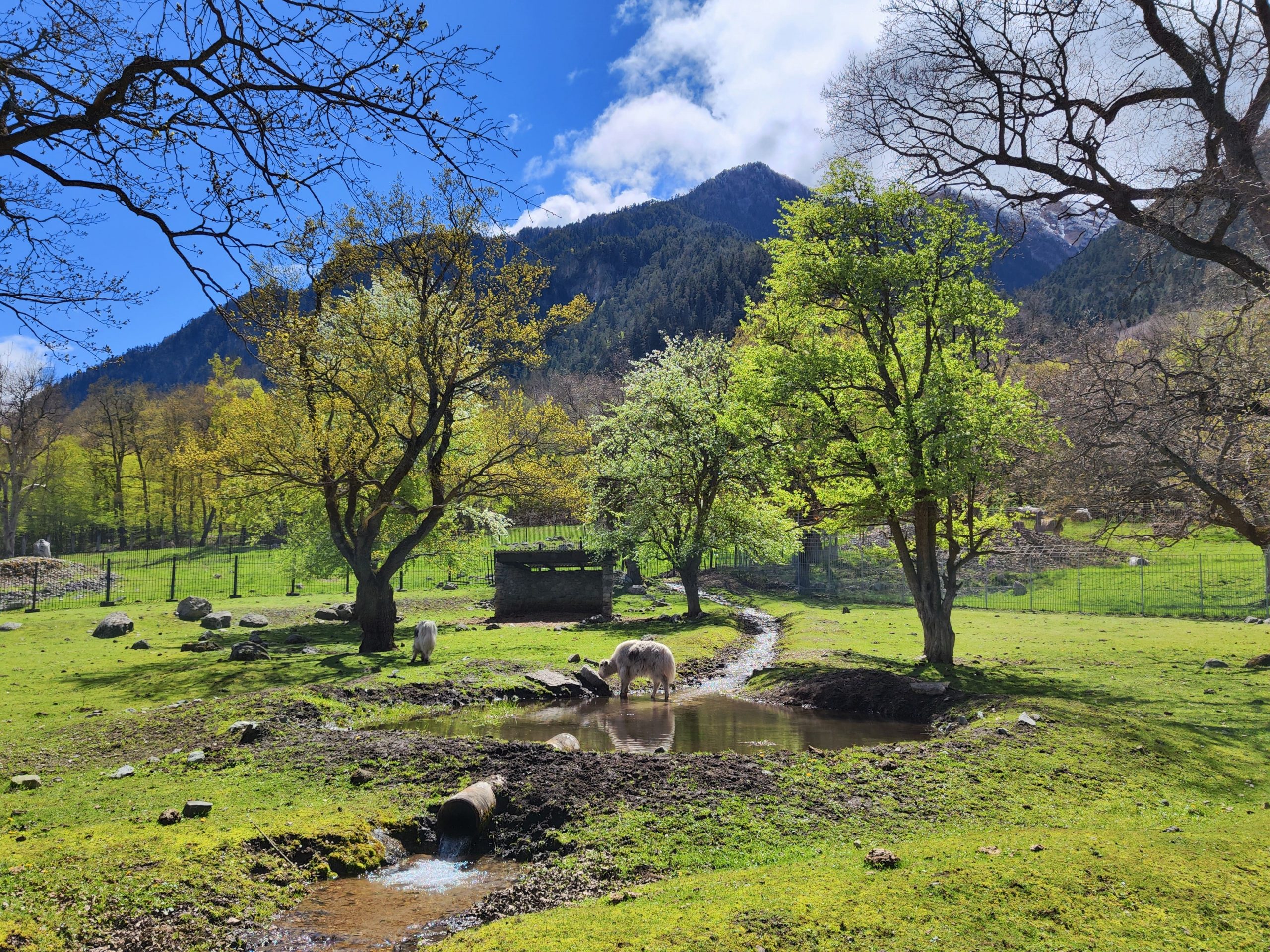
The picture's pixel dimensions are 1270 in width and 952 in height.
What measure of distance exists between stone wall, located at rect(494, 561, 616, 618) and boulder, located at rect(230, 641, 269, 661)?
37.1ft

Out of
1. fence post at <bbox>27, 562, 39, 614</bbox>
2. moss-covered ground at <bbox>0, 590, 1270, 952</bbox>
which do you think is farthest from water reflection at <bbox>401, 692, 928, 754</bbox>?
fence post at <bbox>27, 562, 39, 614</bbox>

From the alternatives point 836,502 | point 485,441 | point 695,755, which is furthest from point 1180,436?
point 485,441

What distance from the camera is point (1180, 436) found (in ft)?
50.5

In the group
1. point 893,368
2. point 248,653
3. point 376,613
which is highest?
point 893,368

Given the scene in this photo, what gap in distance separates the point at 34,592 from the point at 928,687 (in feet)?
111

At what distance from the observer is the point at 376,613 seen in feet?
71.1

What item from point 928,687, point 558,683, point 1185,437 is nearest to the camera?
point 928,687

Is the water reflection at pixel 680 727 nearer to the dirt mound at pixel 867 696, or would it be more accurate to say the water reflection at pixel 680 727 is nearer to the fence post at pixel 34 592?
the dirt mound at pixel 867 696

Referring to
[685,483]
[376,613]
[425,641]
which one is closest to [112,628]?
[376,613]

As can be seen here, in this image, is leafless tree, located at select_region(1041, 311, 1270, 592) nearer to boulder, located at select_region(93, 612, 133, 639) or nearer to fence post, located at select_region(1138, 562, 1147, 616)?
fence post, located at select_region(1138, 562, 1147, 616)

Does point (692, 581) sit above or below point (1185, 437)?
below

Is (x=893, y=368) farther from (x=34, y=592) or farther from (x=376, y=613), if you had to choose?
(x=34, y=592)

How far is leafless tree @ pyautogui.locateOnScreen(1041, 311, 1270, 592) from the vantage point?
1384 cm

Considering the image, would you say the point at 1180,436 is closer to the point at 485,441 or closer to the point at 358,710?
the point at 358,710
